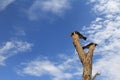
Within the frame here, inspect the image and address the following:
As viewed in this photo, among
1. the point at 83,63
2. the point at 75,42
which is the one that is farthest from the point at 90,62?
the point at 75,42

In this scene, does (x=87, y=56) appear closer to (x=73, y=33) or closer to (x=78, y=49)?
(x=78, y=49)

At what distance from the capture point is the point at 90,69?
15.6m

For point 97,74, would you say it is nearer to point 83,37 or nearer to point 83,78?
point 83,78

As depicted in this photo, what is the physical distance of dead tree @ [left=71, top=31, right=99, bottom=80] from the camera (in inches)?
610

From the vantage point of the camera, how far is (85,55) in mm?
16172

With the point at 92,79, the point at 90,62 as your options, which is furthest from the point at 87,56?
the point at 92,79

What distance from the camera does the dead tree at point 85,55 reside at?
1548cm

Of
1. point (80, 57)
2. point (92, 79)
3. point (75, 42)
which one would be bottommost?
point (92, 79)

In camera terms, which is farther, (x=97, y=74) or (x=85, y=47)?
(x=85, y=47)

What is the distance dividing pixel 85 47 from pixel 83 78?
7.09 ft

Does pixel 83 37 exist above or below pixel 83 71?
above

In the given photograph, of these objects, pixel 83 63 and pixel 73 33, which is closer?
pixel 83 63

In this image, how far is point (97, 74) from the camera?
50.9 feet

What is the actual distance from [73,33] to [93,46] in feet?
4.88
